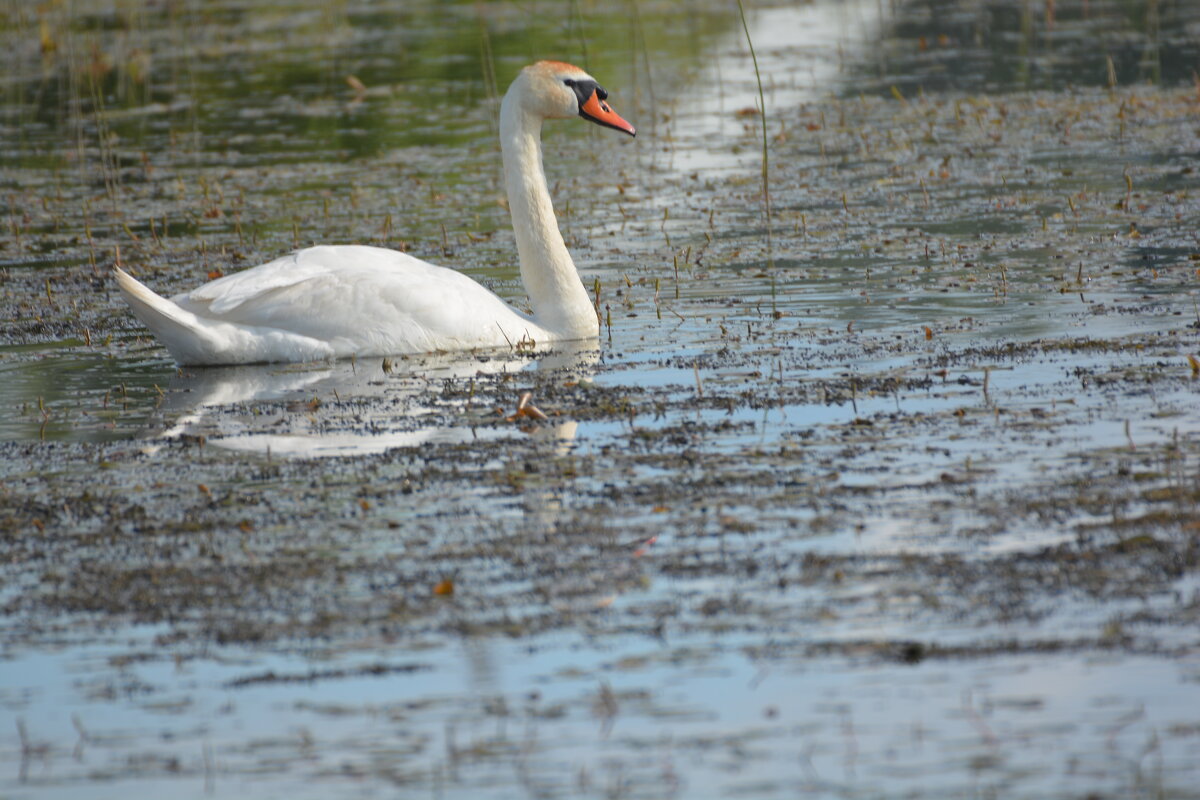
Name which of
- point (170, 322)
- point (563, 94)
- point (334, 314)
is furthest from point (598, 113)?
point (170, 322)

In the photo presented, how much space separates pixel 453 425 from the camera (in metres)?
7.73

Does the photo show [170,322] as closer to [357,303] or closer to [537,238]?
[357,303]

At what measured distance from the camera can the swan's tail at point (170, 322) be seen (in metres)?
9.01

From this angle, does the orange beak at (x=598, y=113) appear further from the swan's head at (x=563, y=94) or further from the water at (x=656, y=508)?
the water at (x=656, y=508)

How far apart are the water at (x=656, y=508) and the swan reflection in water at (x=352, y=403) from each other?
0.15ft

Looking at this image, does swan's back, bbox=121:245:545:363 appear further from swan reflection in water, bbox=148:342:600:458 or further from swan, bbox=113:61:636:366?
swan reflection in water, bbox=148:342:600:458

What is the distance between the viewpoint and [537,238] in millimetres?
10188

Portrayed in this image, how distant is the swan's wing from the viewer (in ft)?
31.2

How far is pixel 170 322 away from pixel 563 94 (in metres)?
2.73

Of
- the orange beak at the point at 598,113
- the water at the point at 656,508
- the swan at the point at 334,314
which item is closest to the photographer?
the water at the point at 656,508

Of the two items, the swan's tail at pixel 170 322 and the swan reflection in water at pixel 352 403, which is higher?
the swan's tail at pixel 170 322

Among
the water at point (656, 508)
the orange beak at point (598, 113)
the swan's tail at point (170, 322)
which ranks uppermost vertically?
the orange beak at point (598, 113)

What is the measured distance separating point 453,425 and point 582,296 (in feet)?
8.16

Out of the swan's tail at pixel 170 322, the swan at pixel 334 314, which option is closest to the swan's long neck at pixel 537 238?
the swan at pixel 334 314
